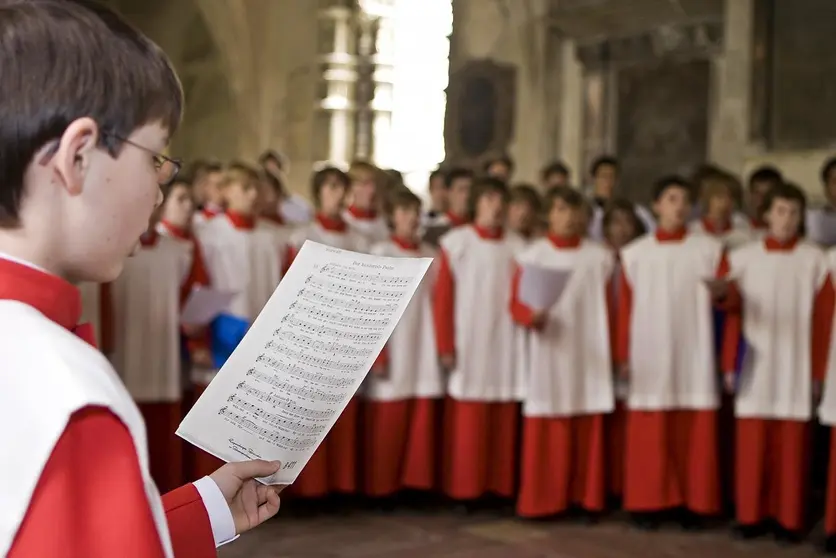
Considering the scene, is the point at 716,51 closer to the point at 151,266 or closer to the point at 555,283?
the point at 555,283

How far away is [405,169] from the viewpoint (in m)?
11.1

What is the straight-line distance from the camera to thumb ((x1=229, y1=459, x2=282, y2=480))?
1.28 metres

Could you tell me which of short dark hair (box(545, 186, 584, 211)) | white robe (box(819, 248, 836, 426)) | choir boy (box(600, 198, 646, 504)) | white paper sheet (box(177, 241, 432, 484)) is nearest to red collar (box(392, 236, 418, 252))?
short dark hair (box(545, 186, 584, 211))

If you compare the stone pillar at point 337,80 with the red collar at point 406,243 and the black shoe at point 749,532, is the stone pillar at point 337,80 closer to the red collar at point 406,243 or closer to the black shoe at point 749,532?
the red collar at point 406,243

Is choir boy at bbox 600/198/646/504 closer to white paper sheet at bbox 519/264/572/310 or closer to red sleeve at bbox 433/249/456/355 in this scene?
white paper sheet at bbox 519/264/572/310

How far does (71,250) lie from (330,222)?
4688 mm

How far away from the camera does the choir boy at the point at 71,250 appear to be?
0.76 metres

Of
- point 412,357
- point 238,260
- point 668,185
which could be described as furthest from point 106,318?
point 668,185

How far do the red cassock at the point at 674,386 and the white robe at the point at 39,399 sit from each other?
4.48m

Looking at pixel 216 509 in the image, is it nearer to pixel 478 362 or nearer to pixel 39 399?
pixel 39 399

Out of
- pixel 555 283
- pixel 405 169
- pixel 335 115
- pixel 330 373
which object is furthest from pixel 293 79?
pixel 330 373

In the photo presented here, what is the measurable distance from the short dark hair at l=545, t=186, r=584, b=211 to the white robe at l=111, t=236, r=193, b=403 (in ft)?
6.91

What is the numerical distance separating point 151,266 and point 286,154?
21.4 feet

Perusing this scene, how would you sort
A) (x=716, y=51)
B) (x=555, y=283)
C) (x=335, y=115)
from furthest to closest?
(x=335, y=115) < (x=716, y=51) < (x=555, y=283)
